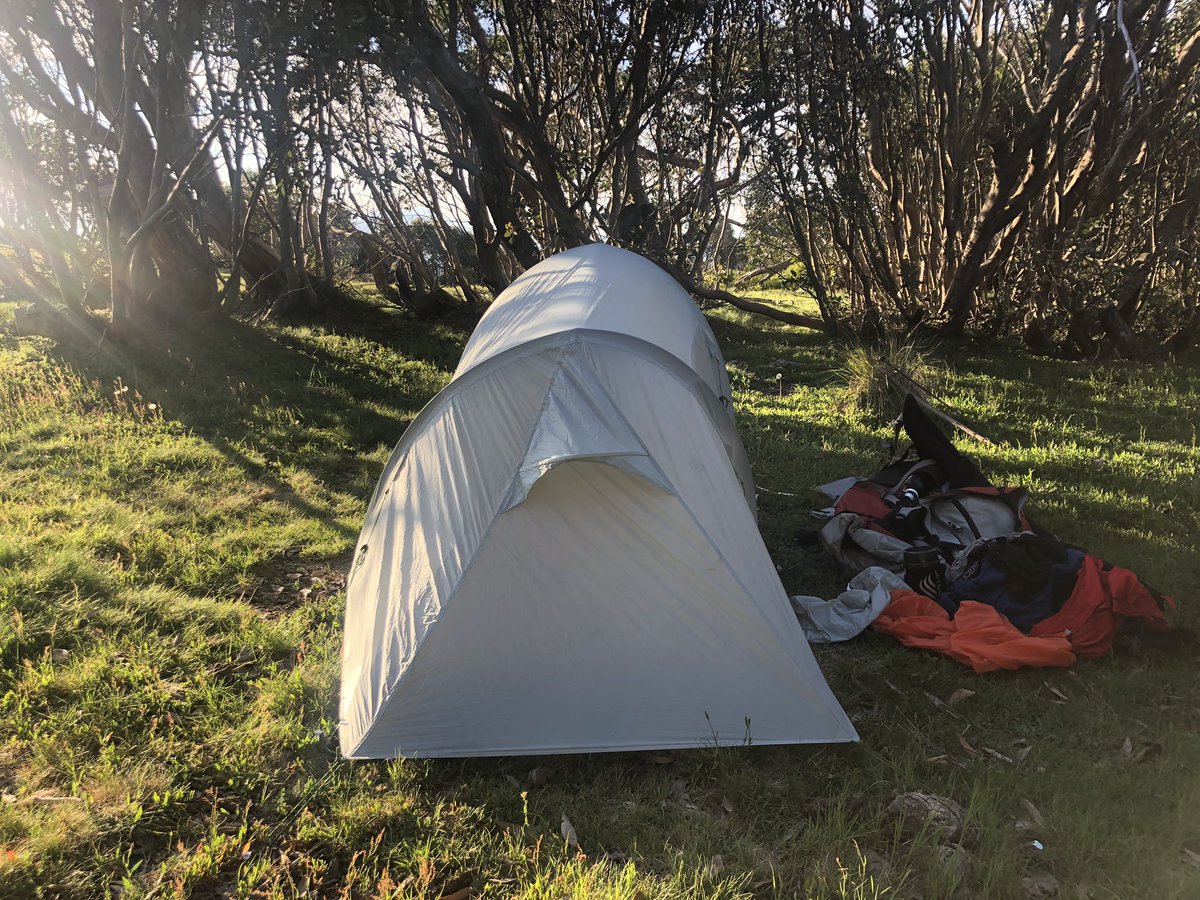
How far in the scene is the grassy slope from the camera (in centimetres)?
231

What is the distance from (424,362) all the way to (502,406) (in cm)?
638

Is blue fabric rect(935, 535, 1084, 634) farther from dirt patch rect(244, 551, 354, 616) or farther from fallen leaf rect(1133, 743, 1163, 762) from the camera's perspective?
dirt patch rect(244, 551, 354, 616)

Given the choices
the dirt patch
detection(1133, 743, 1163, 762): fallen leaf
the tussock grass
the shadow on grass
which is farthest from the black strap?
the shadow on grass

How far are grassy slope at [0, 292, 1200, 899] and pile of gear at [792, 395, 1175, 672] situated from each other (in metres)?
0.15

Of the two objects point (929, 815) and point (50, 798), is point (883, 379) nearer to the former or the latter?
point (929, 815)

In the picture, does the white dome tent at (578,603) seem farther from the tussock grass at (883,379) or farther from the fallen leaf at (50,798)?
the tussock grass at (883,379)

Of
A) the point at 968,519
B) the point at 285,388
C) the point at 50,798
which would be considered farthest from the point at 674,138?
the point at 50,798

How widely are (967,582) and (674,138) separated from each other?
27.2 feet

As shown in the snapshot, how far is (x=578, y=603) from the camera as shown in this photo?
284 cm

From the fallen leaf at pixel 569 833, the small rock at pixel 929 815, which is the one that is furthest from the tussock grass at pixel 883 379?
the fallen leaf at pixel 569 833

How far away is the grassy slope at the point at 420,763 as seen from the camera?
2314 millimetres

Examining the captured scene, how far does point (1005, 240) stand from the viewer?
28.7ft

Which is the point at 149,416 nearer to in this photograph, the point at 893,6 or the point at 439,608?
the point at 439,608

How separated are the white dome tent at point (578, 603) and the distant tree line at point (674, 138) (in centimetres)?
511
